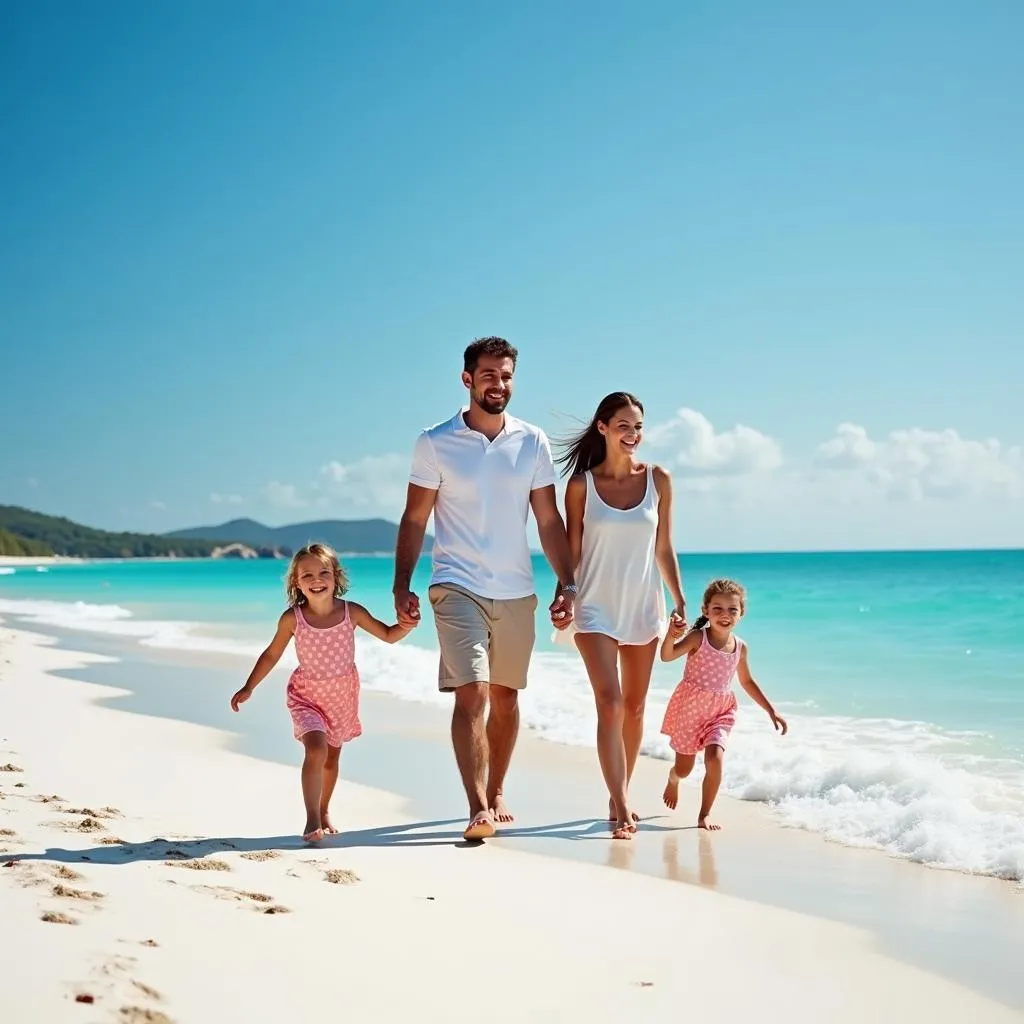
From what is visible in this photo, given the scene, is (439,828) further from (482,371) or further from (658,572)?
(482,371)

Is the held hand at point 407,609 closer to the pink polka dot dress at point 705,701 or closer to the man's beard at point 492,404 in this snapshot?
the man's beard at point 492,404

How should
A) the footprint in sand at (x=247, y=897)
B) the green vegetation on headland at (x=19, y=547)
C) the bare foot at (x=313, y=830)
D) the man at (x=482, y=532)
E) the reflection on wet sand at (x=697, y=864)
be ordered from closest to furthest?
the footprint in sand at (x=247, y=897)
the reflection on wet sand at (x=697, y=864)
the bare foot at (x=313, y=830)
the man at (x=482, y=532)
the green vegetation on headland at (x=19, y=547)

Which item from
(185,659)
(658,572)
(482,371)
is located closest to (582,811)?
(658,572)

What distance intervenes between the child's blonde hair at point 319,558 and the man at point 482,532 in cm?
33

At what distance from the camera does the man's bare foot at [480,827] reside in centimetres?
523

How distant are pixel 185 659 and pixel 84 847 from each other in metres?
11.6

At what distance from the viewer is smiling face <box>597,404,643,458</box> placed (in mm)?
5840

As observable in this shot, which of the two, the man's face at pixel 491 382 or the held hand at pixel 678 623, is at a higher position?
the man's face at pixel 491 382

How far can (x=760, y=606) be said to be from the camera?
32.7m

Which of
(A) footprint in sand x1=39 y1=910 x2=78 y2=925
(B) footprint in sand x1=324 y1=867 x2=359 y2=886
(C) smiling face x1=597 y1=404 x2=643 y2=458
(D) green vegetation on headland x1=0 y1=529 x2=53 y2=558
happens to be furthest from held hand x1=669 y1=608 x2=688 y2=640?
(D) green vegetation on headland x1=0 y1=529 x2=53 y2=558

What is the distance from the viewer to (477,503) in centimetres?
559

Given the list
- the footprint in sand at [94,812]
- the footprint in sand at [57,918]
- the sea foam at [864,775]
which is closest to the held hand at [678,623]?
the sea foam at [864,775]

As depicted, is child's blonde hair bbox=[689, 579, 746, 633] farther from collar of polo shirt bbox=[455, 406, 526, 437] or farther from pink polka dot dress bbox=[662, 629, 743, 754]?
collar of polo shirt bbox=[455, 406, 526, 437]

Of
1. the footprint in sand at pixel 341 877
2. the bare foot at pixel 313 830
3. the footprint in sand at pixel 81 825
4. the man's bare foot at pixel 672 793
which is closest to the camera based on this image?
the footprint in sand at pixel 341 877
